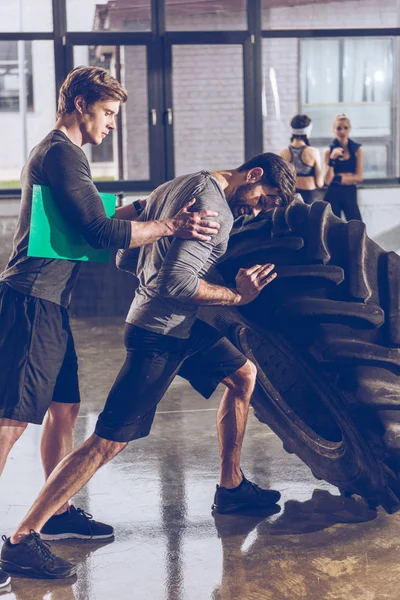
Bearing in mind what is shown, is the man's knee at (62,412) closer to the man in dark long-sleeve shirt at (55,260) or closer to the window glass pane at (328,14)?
the man in dark long-sleeve shirt at (55,260)

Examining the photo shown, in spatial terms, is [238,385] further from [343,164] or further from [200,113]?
[200,113]

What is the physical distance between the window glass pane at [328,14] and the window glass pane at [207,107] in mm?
534

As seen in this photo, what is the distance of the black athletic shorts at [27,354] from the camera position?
129 inches

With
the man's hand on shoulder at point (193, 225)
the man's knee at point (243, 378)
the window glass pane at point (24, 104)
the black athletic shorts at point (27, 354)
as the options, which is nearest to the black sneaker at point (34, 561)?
the black athletic shorts at point (27, 354)

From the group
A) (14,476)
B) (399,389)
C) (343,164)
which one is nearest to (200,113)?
(343,164)

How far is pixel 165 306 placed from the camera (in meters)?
3.36

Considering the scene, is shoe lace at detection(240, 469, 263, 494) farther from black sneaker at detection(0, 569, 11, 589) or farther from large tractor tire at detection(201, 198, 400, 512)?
black sneaker at detection(0, 569, 11, 589)

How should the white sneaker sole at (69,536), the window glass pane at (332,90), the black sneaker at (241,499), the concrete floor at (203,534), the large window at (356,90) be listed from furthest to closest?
the large window at (356,90), the window glass pane at (332,90), the black sneaker at (241,499), the white sneaker sole at (69,536), the concrete floor at (203,534)

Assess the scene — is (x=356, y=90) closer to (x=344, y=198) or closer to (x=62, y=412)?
(x=344, y=198)

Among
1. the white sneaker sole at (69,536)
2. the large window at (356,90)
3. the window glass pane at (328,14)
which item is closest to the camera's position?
the white sneaker sole at (69,536)

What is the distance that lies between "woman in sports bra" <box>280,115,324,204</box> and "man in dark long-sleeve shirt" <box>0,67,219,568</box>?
605cm

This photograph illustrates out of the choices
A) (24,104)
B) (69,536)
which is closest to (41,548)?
(69,536)

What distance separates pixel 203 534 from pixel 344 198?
670 cm

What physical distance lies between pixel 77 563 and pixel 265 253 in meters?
1.25
